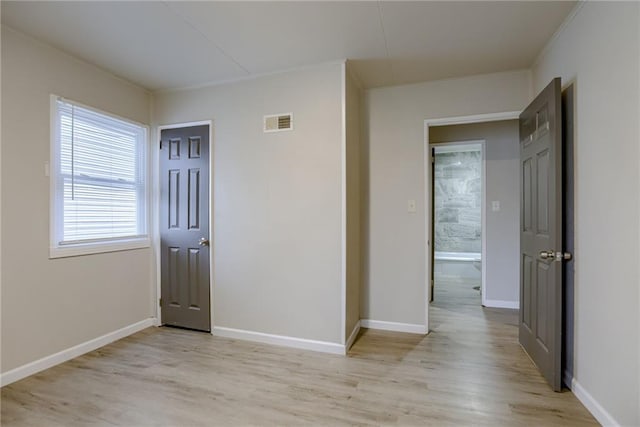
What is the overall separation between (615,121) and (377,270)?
2.27 metres

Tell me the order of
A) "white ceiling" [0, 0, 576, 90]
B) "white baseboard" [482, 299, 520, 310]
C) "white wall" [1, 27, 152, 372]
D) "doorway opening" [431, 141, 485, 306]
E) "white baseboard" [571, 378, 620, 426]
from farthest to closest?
1. "doorway opening" [431, 141, 485, 306]
2. "white baseboard" [482, 299, 520, 310]
3. "white wall" [1, 27, 152, 372]
4. "white ceiling" [0, 0, 576, 90]
5. "white baseboard" [571, 378, 620, 426]

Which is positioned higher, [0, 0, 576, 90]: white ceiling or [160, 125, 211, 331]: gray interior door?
[0, 0, 576, 90]: white ceiling

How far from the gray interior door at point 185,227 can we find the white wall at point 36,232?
1.91 ft

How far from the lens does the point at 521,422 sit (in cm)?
184

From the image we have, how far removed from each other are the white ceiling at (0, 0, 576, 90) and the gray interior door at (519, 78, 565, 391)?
57 centimetres

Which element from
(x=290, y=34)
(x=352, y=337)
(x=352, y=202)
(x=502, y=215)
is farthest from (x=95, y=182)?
(x=502, y=215)

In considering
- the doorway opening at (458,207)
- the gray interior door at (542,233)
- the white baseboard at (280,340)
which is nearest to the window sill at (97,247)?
the white baseboard at (280,340)

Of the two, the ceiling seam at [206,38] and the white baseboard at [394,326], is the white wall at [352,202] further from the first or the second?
the ceiling seam at [206,38]

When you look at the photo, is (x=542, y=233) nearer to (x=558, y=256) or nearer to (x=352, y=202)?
(x=558, y=256)

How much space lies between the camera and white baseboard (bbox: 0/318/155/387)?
228 centimetres

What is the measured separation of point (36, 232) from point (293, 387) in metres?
2.33

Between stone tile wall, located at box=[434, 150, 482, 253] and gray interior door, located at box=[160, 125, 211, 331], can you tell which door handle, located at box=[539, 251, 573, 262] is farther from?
stone tile wall, located at box=[434, 150, 482, 253]

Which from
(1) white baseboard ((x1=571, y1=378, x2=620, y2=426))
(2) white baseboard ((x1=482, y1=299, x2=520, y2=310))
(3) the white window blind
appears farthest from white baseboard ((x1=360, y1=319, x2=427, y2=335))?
(3) the white window blind

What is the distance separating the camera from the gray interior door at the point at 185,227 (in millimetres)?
3295
